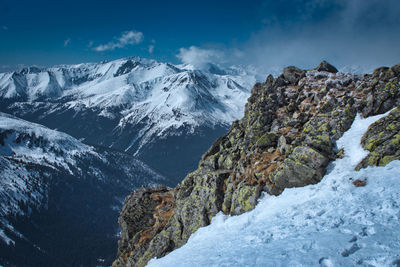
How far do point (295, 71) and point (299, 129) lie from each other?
16554 millimetres

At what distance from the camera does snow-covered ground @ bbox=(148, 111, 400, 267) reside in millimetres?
12719

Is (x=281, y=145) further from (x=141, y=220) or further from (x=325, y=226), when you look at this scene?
(x=141, y=220)

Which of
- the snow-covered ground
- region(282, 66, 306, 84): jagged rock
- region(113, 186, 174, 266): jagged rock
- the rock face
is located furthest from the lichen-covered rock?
region(113, 186, 174, 266): jagged rock

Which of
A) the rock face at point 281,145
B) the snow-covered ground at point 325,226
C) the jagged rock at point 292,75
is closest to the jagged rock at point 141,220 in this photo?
the rock face at point 281,145

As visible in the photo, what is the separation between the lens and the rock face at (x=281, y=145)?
75.3 ft

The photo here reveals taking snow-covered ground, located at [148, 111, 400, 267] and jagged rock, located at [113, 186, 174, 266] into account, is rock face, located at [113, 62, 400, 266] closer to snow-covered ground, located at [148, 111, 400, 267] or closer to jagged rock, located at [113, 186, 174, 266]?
jagged rock, located at [113, 186, 174, 266]

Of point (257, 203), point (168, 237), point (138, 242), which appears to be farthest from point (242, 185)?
point (138, 242)

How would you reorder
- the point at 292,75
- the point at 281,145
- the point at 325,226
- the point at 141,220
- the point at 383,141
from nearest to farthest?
the point at 325,226
the point at 383,141
the point at 281,145
the point at 292,75
the point at 141,220

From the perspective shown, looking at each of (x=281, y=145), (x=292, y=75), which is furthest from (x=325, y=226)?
(x=292, y=75)

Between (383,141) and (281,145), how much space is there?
32.9 ft

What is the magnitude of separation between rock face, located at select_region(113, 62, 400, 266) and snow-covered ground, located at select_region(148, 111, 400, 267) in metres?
1.75

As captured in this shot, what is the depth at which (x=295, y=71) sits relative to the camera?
1644 inches

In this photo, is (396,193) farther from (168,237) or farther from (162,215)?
(162,215)

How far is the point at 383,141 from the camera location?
2023 centimetres
